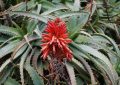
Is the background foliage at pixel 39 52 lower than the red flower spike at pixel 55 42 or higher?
lower

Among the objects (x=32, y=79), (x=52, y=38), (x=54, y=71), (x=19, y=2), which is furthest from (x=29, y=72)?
(x=19, y=2)

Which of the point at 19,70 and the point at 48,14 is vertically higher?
the point at 48,14

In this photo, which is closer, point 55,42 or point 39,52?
point 55,42

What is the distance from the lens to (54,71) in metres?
2.44

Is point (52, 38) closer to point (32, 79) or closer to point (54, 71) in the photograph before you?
point (54, 71)

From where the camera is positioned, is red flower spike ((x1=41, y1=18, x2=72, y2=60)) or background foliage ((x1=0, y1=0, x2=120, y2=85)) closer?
red flower spike ((x1=41, y1=18, x2=72, y2=60))

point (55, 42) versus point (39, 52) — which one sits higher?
point (55, 42)

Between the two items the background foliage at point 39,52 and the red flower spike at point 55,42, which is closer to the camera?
the red flower spike at point 55,42

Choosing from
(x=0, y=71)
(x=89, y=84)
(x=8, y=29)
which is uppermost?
(x=8, y=29)

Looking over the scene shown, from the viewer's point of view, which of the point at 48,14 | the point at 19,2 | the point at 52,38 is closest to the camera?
the point at 52,38

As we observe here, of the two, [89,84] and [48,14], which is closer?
[89,84]

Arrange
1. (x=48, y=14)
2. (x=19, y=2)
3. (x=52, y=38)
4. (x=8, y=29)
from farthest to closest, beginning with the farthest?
(x=19, y=2)
(x=48, y=14)
(x=8, y=29)
(x=52, y=38)

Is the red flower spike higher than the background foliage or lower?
higher

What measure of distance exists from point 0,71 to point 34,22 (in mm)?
631
